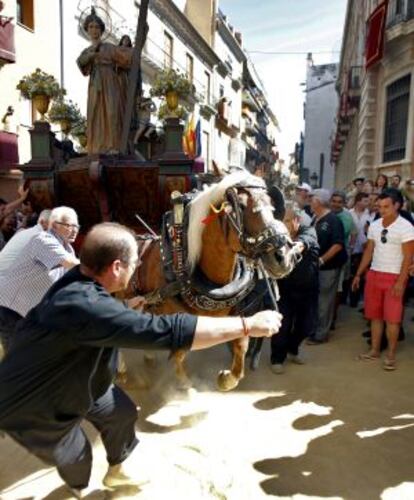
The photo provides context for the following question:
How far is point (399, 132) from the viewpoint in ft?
45.4

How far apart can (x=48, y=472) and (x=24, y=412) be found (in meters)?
1.21

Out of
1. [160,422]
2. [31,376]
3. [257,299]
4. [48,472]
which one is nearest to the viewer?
[31,376]

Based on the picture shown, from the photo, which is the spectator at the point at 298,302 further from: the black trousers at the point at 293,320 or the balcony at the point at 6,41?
the balcony at the point at 6,41

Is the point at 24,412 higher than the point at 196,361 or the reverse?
higher

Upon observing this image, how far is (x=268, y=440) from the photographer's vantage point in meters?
3.45

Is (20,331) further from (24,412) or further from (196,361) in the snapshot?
(196,361)

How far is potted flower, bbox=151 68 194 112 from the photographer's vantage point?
18.9 ft

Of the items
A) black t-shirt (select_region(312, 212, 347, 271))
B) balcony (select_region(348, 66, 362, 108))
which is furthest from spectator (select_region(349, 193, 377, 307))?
balcony (select_region(348, 66, 362, 108))

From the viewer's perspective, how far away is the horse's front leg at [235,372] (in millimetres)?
3250

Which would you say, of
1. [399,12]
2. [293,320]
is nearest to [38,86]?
[293,320]

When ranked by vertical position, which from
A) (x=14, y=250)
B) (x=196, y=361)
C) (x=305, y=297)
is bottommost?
(x=196, y=361)

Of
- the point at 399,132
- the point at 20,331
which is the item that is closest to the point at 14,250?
the point at 20,331

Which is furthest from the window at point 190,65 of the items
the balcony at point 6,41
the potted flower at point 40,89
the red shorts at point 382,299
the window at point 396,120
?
the red shorts at point 382,299

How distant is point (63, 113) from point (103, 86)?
1764 millimetres
